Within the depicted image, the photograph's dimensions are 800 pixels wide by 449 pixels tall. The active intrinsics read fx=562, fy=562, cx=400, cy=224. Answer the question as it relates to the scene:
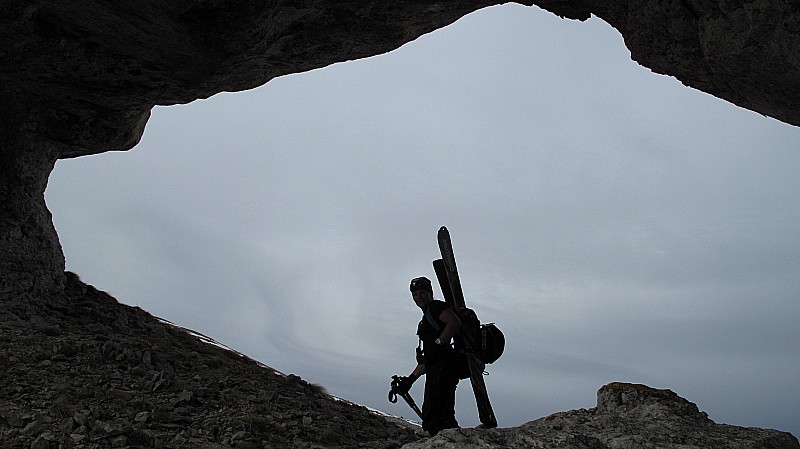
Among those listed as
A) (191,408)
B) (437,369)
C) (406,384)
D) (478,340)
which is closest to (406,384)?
(406,384)

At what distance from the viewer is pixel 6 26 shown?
8.13 meters

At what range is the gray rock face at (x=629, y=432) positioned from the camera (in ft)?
15.8

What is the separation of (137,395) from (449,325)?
3.86m

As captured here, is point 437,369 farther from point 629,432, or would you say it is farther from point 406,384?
point 629,432

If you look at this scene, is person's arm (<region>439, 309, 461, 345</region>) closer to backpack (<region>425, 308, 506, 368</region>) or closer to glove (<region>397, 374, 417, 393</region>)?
backpack (<region>425, 308, 506, 368</region>)

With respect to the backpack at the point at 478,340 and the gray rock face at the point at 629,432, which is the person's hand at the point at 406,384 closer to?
the backpack at the point at 478,340

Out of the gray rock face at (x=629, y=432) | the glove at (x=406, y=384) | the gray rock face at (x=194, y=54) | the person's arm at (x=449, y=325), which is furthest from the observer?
the glove at (x=406, y=384)

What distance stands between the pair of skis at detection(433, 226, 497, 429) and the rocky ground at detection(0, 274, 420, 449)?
110 cm

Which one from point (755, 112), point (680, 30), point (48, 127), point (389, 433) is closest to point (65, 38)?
point (48, 127)

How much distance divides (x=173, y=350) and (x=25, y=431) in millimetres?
3418

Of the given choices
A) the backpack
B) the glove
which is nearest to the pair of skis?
the backpack

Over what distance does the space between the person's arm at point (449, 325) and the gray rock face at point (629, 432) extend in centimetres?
142

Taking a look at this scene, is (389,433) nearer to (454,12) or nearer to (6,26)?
(454,12)

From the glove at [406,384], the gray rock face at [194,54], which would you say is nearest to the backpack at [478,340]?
the glove at [406,384]
